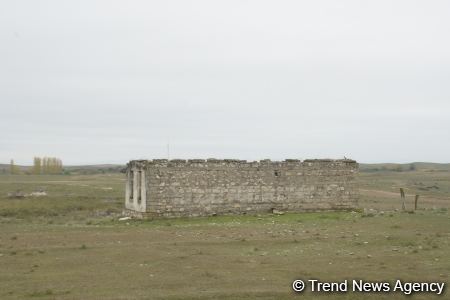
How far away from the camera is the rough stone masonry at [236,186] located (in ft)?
90.7

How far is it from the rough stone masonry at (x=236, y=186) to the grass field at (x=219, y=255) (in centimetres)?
113

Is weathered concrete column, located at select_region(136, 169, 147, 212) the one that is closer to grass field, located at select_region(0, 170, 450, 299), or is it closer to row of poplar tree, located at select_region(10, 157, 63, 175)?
grass field, located at select_region(0, 170, 450, 299)

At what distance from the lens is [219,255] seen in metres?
17.3

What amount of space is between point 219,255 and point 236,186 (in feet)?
37.4

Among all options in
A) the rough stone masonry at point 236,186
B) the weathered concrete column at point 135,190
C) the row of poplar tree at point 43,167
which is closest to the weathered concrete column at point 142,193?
the rough stone masonry at point 236,186

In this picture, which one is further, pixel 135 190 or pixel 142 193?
pixel 135 190

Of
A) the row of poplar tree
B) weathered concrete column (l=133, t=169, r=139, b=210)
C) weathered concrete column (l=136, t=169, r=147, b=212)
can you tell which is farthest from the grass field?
the row of poplar tree

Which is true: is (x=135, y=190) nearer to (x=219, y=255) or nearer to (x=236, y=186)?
(x=236, y=186)

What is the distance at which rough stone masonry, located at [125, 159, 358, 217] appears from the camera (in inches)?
1089

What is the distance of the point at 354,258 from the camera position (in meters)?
16.3

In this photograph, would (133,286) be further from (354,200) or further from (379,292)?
(354,200)

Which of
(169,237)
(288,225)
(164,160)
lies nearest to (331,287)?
(169,237)

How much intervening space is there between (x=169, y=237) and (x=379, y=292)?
Result: 34.6 ft

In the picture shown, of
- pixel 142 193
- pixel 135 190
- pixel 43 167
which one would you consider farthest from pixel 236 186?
pixel 43 167
